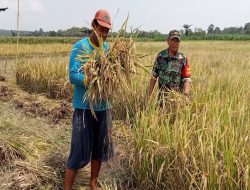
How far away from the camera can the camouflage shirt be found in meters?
4.00

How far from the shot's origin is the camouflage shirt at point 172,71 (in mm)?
4004

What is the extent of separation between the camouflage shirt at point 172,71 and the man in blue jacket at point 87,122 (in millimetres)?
1140

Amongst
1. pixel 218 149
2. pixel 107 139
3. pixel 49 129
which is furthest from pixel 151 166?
pixel 49 129

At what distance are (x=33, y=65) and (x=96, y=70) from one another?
584cm

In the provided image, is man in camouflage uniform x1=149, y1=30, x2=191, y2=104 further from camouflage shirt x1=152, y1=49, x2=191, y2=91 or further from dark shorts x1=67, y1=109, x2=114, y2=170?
dark shorts x1=67, y1=109, x2=114, y2=170

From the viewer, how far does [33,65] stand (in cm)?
830

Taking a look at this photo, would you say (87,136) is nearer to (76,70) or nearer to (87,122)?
(87,122)

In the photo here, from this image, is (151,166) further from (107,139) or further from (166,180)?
(107,139)

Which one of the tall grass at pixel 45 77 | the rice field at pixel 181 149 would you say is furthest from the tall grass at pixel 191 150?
the tall grass at pixel 45 77

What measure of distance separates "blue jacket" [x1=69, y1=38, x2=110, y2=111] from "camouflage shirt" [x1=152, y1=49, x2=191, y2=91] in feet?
3.89

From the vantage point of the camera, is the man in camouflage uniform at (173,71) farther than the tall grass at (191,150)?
Yes

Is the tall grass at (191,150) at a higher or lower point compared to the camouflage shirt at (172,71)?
lower

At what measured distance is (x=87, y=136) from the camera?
3.01m

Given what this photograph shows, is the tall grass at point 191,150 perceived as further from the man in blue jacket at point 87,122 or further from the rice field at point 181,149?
the man in blue jacket at point 87,122
